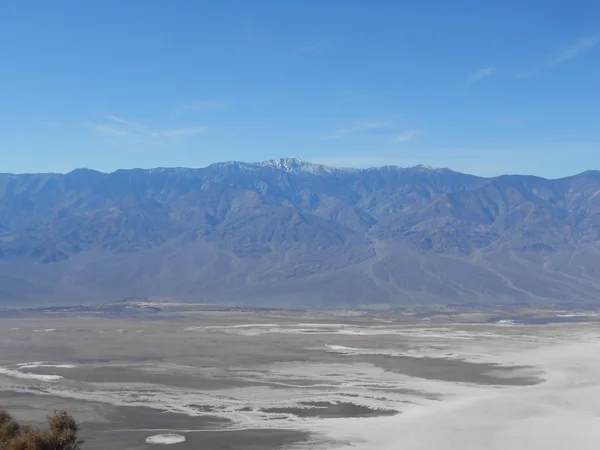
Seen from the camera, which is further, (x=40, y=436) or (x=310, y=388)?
(x=310, y=388)

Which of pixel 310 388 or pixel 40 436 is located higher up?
pixel 40 436

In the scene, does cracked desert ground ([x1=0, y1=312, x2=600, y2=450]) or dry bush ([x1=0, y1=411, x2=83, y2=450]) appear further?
cracked desert ground ([x1=0, y1=312, x2=600, y2=450])

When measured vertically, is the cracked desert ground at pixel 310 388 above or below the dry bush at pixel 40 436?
below

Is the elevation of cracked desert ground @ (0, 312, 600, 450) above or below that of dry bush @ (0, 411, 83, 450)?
below

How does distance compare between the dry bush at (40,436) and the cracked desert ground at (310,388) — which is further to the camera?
the cracked desert ground at (310,388)

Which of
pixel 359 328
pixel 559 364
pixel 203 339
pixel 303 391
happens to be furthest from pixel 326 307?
pixel 303 391
